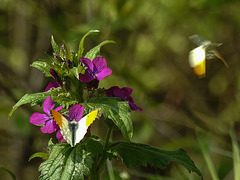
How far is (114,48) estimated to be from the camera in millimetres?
3043

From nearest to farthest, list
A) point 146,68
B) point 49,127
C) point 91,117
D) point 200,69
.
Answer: point 91,117
point 49,127
point 200,69
point 146,68

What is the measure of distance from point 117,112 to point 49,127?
0.16 meters

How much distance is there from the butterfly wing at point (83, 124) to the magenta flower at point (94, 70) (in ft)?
0.34

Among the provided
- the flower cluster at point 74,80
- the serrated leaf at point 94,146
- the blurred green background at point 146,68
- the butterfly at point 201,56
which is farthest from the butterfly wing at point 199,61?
the blurred green background at point 146,68

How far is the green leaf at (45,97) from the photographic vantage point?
2.78 ft

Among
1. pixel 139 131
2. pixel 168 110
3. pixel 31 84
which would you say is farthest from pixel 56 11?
pixel 168 110

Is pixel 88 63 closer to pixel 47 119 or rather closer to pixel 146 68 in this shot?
pixel 47 119

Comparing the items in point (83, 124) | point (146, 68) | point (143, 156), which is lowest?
point (146, 68)

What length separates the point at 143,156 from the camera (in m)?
0.93

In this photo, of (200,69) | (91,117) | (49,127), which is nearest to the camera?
(91,117)

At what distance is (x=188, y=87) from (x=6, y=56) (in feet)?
4.92

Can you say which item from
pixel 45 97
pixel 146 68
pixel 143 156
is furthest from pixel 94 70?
pixel 146 68

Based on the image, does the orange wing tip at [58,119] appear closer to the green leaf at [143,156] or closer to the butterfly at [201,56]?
the green leaf at [143,156]

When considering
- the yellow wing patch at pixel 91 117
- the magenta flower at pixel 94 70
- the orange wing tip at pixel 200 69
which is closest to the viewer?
the yellow wing patch at pixel 91 117
